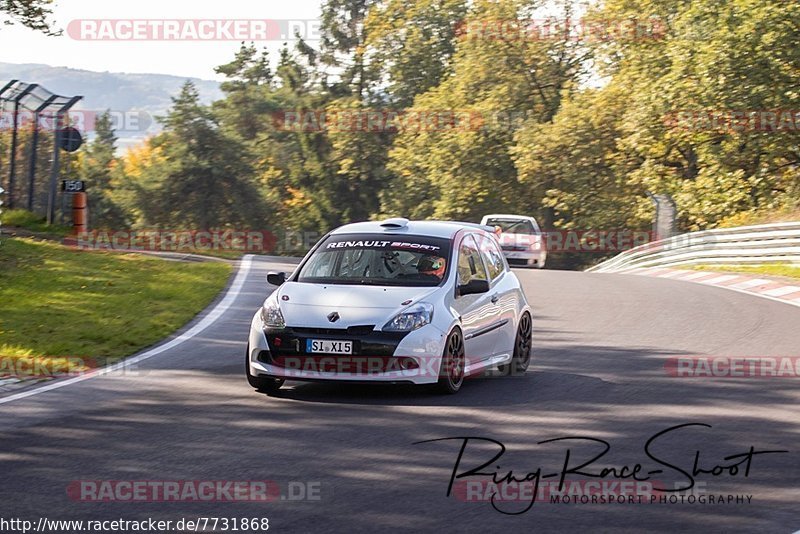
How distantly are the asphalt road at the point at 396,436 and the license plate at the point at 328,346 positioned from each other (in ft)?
1.36

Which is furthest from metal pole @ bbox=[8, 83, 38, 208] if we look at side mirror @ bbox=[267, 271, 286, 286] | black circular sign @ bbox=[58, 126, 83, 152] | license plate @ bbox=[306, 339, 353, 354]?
license plate @ bbox=[306, 339, 353, 354]

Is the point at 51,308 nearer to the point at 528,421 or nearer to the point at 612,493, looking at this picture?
the point at 528,421

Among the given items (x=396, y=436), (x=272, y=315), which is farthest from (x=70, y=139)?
(x=396, y=436)

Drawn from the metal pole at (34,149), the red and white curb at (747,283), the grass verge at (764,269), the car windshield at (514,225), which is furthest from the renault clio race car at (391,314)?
the car windshield at (514,225)

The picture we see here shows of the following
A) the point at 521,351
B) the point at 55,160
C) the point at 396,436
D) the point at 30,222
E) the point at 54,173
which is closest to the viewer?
the point at 396,436

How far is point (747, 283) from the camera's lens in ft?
77.8

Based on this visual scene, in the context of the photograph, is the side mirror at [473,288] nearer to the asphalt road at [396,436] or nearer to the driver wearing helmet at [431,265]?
the driver wearing helmet at [431,265]

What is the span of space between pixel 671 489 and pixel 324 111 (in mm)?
74396

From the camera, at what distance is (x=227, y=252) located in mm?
30656

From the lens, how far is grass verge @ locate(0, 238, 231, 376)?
1372 cm

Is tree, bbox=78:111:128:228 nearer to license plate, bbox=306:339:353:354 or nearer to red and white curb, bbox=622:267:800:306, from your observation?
red and white curb, bbox=622:267:800:306

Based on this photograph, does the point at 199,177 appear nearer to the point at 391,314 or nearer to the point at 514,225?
the point at 514,225

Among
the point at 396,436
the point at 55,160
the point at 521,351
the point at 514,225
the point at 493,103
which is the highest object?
the point at 493,103

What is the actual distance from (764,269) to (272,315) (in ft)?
61.4
